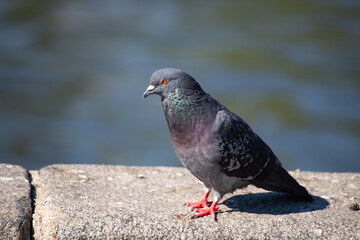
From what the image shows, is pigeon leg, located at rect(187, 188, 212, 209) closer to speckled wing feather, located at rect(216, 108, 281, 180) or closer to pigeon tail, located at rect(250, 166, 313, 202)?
speckled wing feather, located at rect(216, 108, 281, 180)

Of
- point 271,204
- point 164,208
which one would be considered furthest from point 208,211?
point 271,204

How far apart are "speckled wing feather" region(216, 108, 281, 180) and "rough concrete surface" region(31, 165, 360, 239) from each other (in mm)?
355

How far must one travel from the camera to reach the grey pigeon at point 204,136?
5078mm

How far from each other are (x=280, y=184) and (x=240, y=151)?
532 millimetres

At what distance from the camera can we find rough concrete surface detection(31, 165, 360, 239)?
4.69m

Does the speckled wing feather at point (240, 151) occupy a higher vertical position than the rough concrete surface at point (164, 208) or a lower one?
higher

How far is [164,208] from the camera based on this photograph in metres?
5.11

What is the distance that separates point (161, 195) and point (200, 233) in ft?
2.78

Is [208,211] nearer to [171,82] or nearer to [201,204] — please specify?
[201,204]

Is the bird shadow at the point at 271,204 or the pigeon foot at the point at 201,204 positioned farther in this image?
the bird shadow at the point at 271,204

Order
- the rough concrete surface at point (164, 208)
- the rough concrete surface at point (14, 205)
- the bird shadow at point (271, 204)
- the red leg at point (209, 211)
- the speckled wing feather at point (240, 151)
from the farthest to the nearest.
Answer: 1. the bird shadow at point (271, 204)
2. the speckled wing feather at point (240, 151)
3. the red leg at point (209, 211)
4. the rough concrete surface at point (164, 208)
5. the rough concrete surface at point (14, 205)

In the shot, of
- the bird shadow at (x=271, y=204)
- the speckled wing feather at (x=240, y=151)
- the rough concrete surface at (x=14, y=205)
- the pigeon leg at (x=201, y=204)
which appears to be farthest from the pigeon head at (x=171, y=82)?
the rough concrete surface at (x=14, y=205)

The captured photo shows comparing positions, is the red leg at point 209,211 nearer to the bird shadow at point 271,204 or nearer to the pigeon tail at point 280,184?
the bird shadow at point 271,204

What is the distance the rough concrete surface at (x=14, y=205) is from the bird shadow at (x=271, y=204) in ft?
6.06
